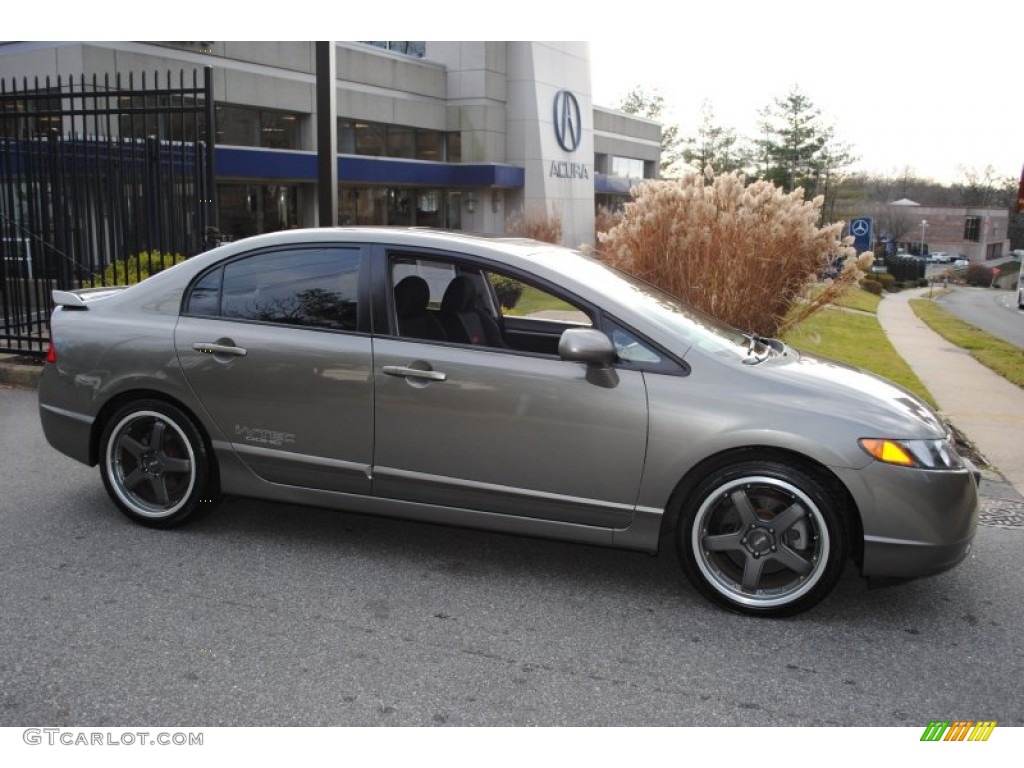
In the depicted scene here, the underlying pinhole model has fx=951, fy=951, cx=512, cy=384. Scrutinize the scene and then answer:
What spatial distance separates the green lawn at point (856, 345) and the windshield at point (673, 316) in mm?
3939

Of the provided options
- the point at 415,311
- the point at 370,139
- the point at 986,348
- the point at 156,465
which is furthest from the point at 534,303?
the point at 370,139

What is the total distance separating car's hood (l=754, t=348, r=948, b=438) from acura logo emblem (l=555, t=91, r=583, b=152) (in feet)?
129

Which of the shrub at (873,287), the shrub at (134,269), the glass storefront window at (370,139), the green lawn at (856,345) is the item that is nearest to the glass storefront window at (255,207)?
the glass storefront window at (370,139)

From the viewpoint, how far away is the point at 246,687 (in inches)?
132

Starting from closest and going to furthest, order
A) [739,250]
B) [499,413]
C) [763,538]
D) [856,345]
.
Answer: [763,538] < [499,413] < [739,250] < [856,345]

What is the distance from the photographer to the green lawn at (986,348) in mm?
13211

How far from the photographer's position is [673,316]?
15.1ft

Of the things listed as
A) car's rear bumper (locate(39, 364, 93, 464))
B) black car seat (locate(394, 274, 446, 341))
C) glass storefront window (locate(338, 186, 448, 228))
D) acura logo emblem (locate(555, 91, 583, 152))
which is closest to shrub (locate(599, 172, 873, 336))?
black car seat (locate(394, 274, 446, 341))

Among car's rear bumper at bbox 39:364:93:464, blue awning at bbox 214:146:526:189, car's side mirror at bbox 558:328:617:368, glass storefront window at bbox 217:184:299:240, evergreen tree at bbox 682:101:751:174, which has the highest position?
evergreen tree at bbox 682:101:751:174

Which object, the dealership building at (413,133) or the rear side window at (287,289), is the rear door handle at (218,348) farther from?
the dealership building at (413,133)

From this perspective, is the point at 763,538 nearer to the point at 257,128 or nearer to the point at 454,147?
the point at 257,128

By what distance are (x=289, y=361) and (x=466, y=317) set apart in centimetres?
88

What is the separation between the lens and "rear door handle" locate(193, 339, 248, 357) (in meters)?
4.66

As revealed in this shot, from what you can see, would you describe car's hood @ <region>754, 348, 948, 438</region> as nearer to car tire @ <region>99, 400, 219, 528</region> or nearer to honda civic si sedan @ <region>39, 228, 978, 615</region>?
honda civic si sedan @ <region>39, 228, 978, 615</region>
